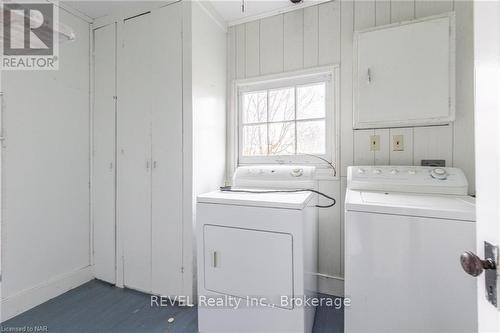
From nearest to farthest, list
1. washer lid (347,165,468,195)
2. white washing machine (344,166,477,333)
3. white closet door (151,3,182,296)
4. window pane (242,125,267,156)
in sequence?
white washing machine (344,166,477,333) < washer lid (347,165,468,195) < white closet door (151,3,182,296) < window pane (242,125,267,156)

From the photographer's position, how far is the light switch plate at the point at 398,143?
1789mm

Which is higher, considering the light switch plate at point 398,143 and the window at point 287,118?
the window at point 287,118

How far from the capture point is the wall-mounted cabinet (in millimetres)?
1615

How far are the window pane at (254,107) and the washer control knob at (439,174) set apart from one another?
1.36 m

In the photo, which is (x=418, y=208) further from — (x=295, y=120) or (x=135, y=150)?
(x=135, y=150)

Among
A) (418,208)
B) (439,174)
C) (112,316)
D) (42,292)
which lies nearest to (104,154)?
(42,292)

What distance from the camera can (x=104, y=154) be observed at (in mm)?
2201

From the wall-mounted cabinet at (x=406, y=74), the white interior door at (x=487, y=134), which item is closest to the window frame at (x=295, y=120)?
the wall-mounted cabinet at (x=406, y=74)

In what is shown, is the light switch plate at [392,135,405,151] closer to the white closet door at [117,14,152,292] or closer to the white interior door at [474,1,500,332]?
the white interior door at [474,1,500,332]

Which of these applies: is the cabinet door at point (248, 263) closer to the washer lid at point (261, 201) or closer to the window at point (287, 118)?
the washer lid at point (261, 201)

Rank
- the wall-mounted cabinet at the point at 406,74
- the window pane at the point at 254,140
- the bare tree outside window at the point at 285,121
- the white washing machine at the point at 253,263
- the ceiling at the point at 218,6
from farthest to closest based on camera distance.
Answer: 1. the window pane at the point at 254,140
2. the bare tree outside window at the point at 285,121
3. the ceiling at the point at 218,6
4. the wall-mounted cabinet at the point at 406,74
5. the white washing machine at the point at 253,263

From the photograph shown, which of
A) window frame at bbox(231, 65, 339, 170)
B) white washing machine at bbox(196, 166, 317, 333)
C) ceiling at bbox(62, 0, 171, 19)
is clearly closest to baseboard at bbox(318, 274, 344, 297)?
white washing machine at bbox(196, 166, 317, 333)

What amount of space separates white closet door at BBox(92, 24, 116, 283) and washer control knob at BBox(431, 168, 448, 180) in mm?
2486

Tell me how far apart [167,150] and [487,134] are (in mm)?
1850
